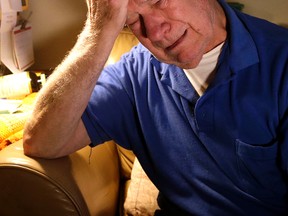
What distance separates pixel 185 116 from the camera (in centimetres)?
79

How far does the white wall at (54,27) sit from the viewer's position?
5.00ft

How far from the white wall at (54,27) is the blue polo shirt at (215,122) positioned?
743mm

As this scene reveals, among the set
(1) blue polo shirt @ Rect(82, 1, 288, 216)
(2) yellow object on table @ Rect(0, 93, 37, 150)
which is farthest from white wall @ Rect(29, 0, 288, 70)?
(1) blue polo shirt @ Rect(82, 1, 288, 216)

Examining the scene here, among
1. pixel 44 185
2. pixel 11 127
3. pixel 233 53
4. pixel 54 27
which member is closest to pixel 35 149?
pixel 44 185

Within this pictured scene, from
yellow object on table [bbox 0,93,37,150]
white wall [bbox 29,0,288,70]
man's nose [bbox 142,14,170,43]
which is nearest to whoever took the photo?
man's nose [bbox 142,14,170,43]

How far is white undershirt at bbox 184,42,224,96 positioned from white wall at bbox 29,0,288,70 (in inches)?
36.6

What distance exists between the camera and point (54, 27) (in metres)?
1.60

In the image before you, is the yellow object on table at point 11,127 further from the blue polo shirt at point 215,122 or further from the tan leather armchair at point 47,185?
the blue polo shirt at point 215,122

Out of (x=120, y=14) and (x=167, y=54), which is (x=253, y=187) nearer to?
(x=167, y=54)

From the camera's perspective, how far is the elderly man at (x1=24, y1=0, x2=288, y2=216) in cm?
68

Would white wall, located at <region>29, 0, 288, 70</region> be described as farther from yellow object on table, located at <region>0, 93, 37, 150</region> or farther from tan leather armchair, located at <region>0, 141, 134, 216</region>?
tan leather armchair, located at <region>0, 141, 134, 216</region>

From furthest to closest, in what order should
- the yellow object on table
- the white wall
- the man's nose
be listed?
the white wall → the yellow object on table → the man's nose

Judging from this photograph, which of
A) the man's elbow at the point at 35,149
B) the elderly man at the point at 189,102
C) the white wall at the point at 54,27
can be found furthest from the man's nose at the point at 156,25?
the white wall at the point at 54,27

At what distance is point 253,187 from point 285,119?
0.20 meters
